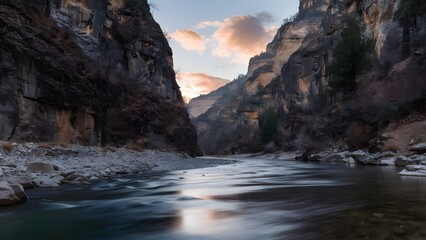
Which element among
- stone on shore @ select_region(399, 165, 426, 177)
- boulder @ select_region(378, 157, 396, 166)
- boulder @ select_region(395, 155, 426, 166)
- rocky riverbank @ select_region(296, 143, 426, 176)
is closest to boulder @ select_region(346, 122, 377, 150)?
rocky riverbank @ select_region(296, 143, 426, 176)

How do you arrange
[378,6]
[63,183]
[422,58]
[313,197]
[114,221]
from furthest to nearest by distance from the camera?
[378,6] → [422,58] → [63,183] → [313,197] → [114,221]

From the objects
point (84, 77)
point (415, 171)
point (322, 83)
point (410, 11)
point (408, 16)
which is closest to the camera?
point (415, 171)

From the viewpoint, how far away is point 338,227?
4.79 m

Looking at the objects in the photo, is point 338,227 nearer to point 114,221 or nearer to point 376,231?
point 376,231

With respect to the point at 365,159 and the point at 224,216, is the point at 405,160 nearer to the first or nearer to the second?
the point at 365,159

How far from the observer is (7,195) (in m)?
7.35

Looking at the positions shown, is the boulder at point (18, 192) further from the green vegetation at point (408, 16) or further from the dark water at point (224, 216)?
the green vegetation at point (408, 16)

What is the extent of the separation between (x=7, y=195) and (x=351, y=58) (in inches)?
1465

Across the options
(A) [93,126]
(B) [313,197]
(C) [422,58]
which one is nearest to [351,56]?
(C) [422,58]

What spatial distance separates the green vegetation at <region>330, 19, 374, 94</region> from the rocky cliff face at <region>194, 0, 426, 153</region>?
1.25 metres

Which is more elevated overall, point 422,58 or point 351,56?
point 351,56

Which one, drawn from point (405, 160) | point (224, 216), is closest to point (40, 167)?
point (224, 216)

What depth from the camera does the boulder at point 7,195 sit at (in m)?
7.21

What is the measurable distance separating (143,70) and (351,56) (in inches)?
1138
